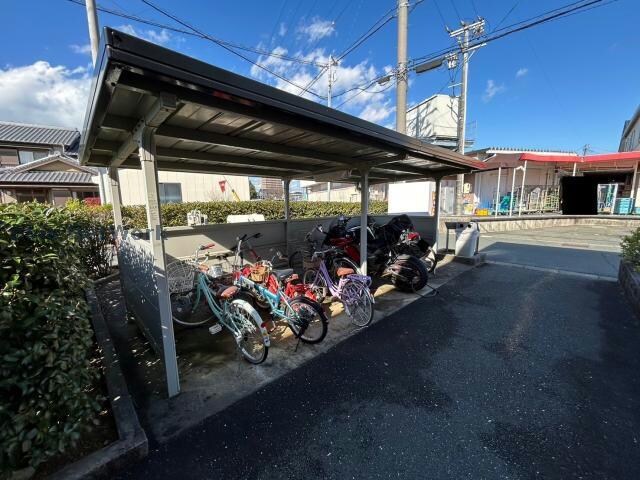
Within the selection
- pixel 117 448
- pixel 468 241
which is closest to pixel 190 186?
pixel 468 241

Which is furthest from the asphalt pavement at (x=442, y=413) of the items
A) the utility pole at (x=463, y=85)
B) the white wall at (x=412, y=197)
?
the white wall at (x=412, y=197)

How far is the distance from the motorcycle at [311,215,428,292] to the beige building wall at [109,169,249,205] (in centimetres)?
810

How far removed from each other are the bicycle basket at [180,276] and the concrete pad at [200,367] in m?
0.67

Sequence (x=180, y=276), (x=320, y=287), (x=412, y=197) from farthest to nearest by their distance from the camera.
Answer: (x=412, y=197), (x=180, y=276), (x=320, y=287)

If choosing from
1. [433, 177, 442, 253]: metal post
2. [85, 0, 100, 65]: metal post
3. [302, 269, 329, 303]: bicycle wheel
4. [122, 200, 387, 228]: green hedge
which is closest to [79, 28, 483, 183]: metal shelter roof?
[302, 269, 329, 303]: bicycle wheel

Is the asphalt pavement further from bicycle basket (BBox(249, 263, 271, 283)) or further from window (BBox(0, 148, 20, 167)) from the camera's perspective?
window (BBox(0, 148, 20, 167))

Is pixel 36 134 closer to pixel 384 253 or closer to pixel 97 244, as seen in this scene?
pixel 97 244

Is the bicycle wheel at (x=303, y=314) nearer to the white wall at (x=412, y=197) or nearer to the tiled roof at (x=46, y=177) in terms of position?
the white wall at (x=412, y=197)

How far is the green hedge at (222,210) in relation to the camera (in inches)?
323

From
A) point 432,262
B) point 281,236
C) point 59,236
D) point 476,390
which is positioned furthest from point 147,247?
point 432,262

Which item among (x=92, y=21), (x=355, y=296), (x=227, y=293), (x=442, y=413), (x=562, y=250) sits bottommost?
(x=442, y=413)

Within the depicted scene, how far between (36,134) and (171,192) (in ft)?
48.4

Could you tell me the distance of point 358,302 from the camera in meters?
3.43

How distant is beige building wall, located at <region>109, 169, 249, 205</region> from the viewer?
11.2m
